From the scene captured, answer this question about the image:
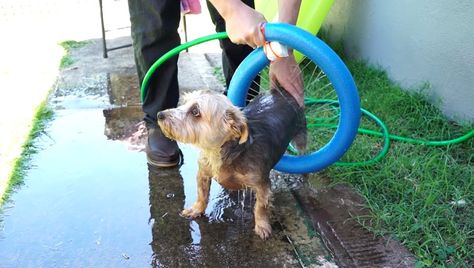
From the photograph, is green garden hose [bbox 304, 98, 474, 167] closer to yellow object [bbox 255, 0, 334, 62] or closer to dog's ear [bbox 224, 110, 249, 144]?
yellow object [bbox 255, 0, 334, 62]

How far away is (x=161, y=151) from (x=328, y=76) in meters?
1.37

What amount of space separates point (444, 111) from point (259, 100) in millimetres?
1929

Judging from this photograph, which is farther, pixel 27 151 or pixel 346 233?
pixel 27 151

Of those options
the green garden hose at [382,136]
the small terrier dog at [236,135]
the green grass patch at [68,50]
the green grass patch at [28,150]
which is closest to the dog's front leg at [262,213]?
the small terrier dog at [236,135]

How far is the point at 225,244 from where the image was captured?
271 centimetres

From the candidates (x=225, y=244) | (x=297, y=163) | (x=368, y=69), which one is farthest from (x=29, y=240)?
(x=368, y=69)

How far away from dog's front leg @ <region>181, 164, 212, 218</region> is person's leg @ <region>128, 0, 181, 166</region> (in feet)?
1.95

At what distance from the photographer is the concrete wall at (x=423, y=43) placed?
3812mm

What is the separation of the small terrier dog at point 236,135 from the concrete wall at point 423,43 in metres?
1.66

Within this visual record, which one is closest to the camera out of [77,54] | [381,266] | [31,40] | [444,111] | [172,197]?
[381,266]

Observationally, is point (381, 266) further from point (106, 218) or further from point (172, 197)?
point (106, 218)

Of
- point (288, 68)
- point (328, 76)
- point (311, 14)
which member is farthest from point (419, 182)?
point (311, 14)

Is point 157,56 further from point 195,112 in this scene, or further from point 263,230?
point 263,230

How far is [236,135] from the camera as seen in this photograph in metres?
2.49
